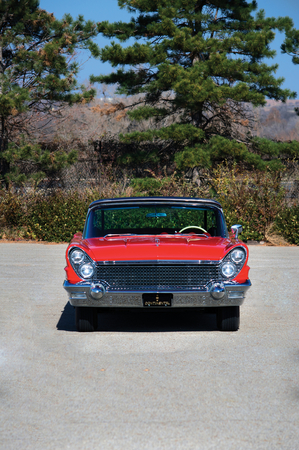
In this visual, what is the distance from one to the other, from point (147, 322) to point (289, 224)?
11314 millimetres

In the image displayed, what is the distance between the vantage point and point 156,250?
19.9ft

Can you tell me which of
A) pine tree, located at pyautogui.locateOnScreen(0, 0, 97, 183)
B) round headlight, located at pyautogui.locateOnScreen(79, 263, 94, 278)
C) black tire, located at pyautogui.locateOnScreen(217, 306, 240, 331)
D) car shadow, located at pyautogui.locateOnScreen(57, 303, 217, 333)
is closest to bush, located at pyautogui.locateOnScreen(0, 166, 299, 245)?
pine tree, located at pyautogui.locateOnScreen(0, 0, 97, 183)

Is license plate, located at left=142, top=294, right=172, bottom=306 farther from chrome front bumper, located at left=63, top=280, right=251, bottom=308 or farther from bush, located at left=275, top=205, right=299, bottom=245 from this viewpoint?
bush, located at left=275, top=205, right=299, bottom=245

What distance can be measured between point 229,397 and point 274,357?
128 centimetres

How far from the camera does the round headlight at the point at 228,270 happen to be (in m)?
6.07

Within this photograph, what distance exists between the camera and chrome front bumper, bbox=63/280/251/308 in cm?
595

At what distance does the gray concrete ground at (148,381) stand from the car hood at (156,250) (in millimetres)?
880

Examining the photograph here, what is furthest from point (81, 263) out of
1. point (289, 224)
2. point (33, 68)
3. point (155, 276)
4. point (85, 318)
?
point (33, 68)

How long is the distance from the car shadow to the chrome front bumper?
17 cm

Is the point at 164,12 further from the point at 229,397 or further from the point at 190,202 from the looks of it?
the point at 229,397

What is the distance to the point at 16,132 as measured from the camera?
2789 cm

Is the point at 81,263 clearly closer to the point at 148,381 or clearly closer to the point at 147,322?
the point at 147,322

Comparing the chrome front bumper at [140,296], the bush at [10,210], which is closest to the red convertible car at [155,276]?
the chrome front bumper at [140,296]

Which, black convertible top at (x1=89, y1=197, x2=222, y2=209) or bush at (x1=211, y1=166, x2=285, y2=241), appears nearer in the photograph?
black convertible top at (x1=89, y1=197, x2=222, y2=209)
